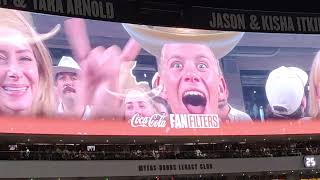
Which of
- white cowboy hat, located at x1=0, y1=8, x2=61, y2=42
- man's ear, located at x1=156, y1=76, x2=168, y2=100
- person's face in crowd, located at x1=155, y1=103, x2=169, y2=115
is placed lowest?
person's face in crowd, located at x1=155, y1=103, x2=169, y2=115

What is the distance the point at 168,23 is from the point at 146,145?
27.2 feet

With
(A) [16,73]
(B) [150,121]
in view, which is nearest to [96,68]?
(B) [150,121]

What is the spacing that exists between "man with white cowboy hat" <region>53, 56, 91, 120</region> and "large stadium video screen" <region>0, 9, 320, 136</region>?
0.19ft

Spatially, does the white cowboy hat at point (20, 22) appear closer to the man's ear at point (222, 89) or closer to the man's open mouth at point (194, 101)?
the man's open mouth at point (194, 101)

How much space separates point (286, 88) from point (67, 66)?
49.6 ft

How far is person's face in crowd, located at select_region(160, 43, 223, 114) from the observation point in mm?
35562

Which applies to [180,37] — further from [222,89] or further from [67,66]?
[67,66]

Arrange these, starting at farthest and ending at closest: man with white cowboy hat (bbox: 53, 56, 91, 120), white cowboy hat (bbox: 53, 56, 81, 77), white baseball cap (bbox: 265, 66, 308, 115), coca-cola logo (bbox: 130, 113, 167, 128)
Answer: white baseball cap (bbox: 265, 66, 308, 115) < coca-cola logo (bbox: 130, 113, 167, 128) < white cowboy hat (bbox: 53, 56, 81, 77) < man with white cowboy hat (bbox: 53, 56, 91, 120)

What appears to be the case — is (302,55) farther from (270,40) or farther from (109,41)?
(109,41)

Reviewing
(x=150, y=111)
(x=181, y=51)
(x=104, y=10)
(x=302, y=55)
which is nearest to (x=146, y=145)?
(x=150, y=111)

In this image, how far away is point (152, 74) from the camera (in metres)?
35.2

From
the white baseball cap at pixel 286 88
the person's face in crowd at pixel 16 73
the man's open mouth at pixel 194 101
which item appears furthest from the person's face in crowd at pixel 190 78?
the person's face in crowd at pixel 16 73

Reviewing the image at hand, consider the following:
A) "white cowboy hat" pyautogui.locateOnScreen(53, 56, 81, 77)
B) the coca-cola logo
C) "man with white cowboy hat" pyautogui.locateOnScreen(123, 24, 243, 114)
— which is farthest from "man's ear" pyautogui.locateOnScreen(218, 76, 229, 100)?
"white cowboy hat" pyautogui.locateOnScreen(53, 56, 81, 77)

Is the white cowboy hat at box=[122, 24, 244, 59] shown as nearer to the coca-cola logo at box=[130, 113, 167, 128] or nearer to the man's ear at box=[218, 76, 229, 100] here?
the man's ear at box=[218, 76, 229, 100]
